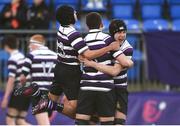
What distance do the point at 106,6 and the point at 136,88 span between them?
3.32 meters

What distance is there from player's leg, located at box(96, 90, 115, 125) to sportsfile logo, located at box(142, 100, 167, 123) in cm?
409

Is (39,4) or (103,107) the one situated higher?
(39,4)

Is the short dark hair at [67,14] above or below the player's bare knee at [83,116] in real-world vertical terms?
above

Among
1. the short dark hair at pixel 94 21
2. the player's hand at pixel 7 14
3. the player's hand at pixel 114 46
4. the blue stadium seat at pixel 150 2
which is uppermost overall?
the blue stadium seat at pixel 150 2

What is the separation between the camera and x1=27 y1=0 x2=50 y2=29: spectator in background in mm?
14367

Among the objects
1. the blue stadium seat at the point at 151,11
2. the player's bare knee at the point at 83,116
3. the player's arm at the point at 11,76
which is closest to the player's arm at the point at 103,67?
the player's bare knee at the point at 83,116

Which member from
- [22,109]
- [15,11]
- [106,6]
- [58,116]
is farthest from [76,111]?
[106,6]

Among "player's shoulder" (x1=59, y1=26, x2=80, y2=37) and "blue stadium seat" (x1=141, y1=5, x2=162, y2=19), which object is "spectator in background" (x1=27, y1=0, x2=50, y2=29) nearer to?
"blue stadium seat" (x1=141, y1=5, x2=162, y2=19)

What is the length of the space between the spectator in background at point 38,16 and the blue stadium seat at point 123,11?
7.35 feet

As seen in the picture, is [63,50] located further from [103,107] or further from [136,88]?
[136,88]

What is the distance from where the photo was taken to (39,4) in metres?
14.9

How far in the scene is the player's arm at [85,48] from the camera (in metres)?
8.89

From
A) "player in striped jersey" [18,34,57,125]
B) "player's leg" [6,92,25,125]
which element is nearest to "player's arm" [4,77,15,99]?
"player's leg" [6,92,25,125]

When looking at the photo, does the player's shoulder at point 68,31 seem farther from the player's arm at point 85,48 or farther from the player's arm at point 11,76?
the player's arm at point 11,76
